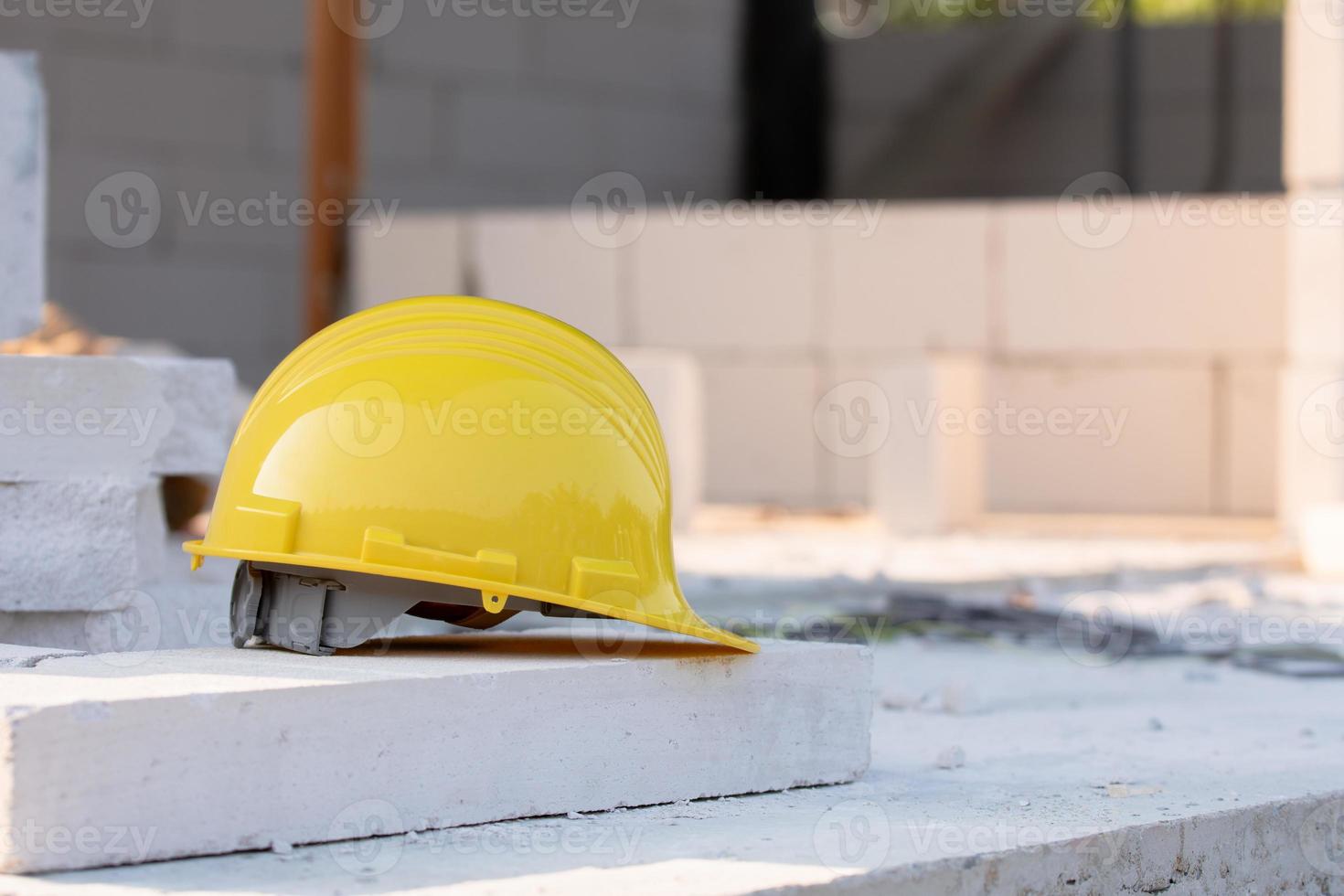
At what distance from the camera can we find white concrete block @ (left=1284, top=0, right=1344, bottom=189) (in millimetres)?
8219

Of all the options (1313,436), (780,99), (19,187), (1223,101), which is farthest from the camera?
(780,99)

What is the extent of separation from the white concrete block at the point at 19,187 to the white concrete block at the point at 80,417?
1.45 feet

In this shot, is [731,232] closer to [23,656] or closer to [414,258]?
[414,258]

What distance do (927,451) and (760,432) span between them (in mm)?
2525

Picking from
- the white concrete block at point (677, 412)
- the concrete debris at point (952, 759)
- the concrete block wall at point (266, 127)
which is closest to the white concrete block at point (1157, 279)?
the white concrete block at point (677, 412)

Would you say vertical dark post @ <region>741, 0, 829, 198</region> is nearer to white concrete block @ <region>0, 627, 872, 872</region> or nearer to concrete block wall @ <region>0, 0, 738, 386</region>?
concrete block wall @ <region>0, 0, 738, 386</region>

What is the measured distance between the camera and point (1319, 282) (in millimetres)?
8336

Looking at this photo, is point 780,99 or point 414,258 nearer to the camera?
point 414,258

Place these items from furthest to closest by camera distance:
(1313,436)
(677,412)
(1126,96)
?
(1126,96)
(677,412)
(1313,436)

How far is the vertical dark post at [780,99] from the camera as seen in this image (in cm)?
1560

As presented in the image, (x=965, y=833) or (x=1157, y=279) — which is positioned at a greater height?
(x=1157, y=279)

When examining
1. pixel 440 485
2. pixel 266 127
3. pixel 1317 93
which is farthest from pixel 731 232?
pixel 440 485

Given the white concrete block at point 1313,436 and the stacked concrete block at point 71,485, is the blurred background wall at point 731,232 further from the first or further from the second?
the stacked concrete block at point 71,485

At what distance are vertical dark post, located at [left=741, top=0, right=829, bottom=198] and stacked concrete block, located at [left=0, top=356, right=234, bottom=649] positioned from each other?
1259cm
